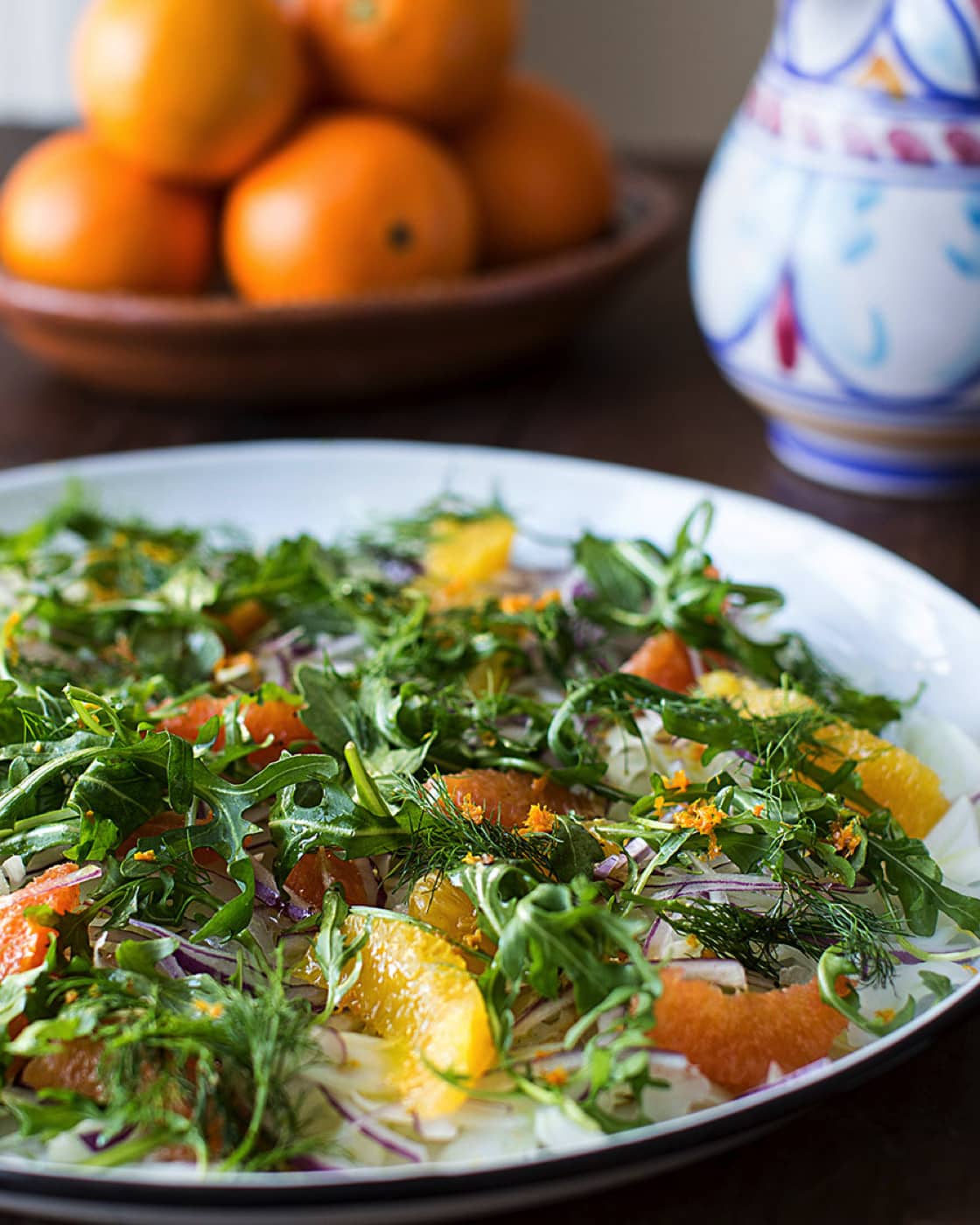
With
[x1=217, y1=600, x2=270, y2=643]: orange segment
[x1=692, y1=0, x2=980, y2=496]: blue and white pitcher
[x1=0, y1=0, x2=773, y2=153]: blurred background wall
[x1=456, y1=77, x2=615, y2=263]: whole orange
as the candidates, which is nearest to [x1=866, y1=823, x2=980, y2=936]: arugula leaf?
[x1=217, y1=600, x2=270, y2=643]: orange segment

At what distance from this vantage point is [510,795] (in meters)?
0.89

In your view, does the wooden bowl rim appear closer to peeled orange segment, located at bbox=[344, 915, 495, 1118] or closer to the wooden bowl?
the wooden bowl

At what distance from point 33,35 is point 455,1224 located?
3770 mm

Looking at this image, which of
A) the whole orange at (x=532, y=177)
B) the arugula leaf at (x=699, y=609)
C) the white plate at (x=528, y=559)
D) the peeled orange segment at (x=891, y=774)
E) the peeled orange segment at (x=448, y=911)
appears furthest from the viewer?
the whole orange at (x=532, y=177)

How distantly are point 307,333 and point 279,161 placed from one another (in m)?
0.24

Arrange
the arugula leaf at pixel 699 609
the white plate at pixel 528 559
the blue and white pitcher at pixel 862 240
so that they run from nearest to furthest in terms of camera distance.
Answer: the white plate at pixel 528 559
the arugula leaf at pixel 699 609
the blue and white pitcher at pixel 862 240

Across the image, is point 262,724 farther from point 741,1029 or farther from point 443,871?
point 741,1029

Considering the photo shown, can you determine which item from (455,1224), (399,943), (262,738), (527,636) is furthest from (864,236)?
(455,1224)

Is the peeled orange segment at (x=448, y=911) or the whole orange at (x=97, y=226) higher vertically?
the peeled orange segment at (x=448, y=911)

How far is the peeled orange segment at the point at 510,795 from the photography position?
869mm

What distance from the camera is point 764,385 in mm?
1562

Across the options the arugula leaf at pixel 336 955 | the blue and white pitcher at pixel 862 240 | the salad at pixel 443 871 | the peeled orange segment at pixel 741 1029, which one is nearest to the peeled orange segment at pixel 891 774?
the salad at pixel 443 871

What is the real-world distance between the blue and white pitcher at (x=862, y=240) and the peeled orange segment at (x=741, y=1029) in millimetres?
891

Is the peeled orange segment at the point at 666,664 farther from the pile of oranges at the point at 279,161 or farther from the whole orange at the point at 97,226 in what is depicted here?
the whole orange at the point at 97,226
